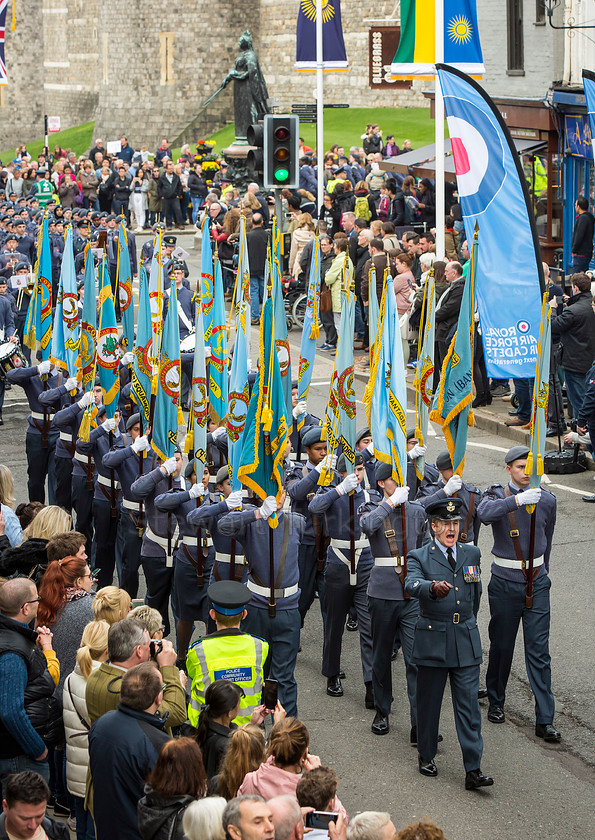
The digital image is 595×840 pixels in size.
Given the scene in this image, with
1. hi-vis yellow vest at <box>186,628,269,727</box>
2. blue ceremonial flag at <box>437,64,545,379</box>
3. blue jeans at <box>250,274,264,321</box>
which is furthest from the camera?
blue jeans at <box>250,274,264,321</box>

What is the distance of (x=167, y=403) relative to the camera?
395 inches

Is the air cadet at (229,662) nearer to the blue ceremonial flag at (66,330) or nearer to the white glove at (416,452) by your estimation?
the white glove at (416,452)

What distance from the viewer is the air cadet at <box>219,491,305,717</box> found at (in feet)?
26.9

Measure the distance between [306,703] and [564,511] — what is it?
4424mm

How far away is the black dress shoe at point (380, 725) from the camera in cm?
826

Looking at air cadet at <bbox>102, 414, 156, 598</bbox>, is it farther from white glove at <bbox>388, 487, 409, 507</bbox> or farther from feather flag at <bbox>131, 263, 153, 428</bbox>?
white glove at <bbox>388, 487, 409, 507</bbox>

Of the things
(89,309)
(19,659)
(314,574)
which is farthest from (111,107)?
(19,659)

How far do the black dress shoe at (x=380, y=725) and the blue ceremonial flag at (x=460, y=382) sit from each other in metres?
1.74

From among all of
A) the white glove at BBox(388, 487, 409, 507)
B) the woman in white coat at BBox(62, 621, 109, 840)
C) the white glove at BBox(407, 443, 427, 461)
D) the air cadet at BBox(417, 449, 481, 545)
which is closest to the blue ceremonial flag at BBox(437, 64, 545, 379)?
the white glove at BBox(407, 443, 427, 461)

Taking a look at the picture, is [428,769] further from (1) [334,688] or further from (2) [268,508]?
(2) [268,508]

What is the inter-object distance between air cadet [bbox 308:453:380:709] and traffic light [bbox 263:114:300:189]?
841 centimetres

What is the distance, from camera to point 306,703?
28.7ft

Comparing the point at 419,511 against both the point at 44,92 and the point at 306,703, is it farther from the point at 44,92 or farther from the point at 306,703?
the point at 44,92

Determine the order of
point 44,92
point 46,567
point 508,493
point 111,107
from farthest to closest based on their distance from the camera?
point 44,92, point 111,107, point 508,493, point 46,567
